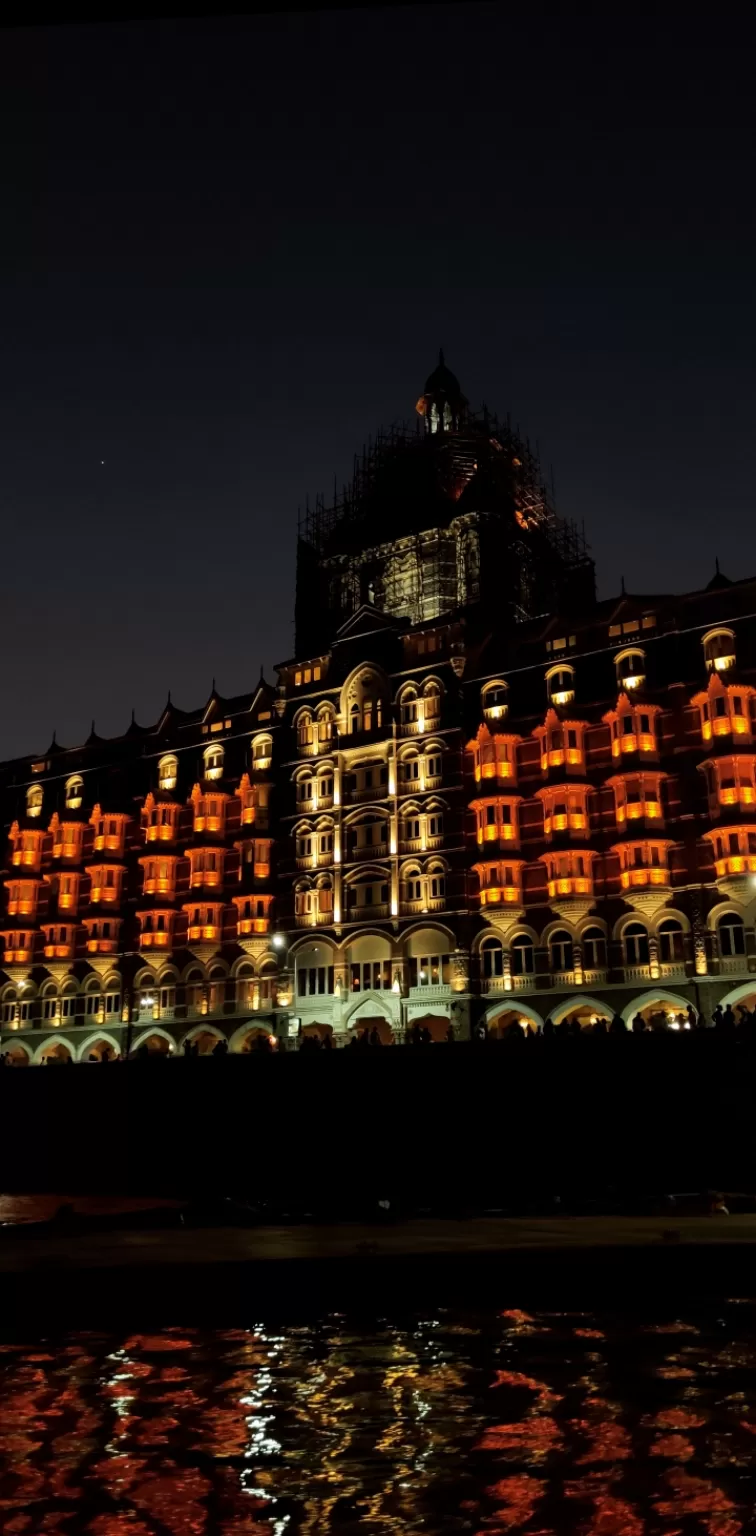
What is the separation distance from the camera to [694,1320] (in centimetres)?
1617

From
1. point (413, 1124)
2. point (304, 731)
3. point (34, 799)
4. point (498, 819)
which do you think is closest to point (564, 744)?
point (498, 819)

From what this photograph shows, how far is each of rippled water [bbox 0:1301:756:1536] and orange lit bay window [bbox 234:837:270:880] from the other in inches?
2040

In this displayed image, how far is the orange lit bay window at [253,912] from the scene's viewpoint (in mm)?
65812

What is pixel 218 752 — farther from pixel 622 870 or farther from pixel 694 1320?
pixel 694 1320

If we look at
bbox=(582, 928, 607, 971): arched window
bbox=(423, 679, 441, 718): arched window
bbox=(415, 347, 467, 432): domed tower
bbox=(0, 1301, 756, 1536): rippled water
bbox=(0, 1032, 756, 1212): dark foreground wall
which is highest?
bbox=(415, 347, 467, 432): domed tower

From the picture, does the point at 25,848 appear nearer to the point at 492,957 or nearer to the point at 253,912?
the point at 253,912

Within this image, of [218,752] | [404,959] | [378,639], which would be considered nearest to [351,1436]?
[404,959]

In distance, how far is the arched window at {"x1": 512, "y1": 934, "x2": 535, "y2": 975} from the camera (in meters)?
56.0

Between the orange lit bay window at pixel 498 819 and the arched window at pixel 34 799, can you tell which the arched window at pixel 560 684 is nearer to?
the orange lit bay window at pixel 498 819

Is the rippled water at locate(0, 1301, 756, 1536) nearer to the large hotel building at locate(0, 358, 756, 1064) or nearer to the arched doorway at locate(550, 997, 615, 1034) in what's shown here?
the large hotel building at locate(0, 358, 756, 1064)

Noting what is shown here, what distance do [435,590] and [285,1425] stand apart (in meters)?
64.5

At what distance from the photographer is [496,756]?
5797cm

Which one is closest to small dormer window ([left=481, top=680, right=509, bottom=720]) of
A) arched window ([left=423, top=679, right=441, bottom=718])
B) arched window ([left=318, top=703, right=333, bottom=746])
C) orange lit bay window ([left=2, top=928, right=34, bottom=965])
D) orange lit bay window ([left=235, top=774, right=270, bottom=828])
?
arched window ([left=423, top=679, right=441, bottom=718])

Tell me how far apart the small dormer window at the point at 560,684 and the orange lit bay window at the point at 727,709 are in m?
7.01
